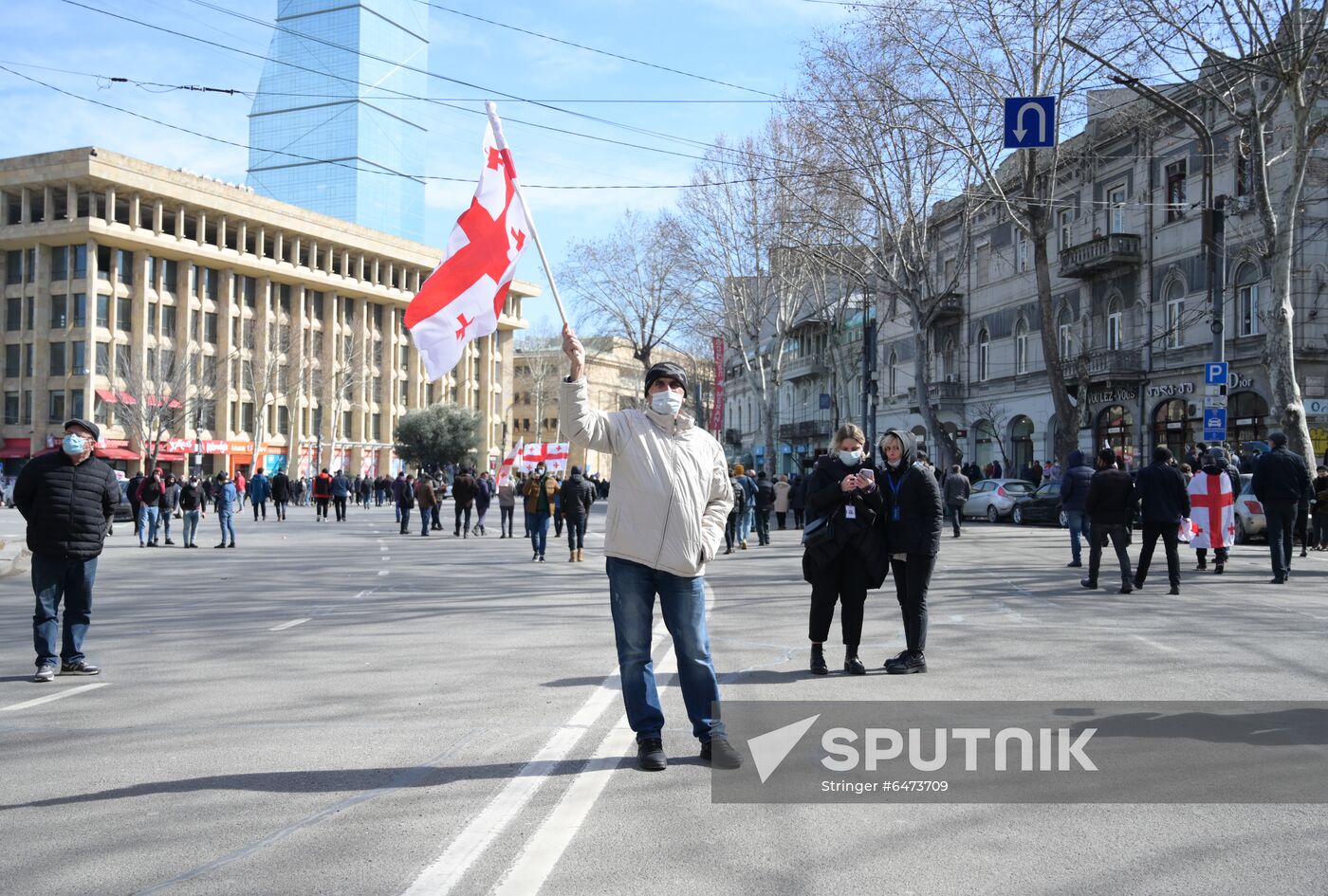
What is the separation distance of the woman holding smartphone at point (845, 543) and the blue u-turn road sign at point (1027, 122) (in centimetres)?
1486

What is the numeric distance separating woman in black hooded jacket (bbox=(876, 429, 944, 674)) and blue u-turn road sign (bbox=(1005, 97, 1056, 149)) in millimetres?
14595

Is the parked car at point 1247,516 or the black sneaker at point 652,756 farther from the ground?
the parked car at point 1247,516

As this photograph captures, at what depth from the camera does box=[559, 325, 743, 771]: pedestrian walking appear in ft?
18.3

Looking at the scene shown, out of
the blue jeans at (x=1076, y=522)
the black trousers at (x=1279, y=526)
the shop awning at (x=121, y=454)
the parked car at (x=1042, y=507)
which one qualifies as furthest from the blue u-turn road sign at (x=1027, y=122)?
the shop awning at (x=121, y=454)

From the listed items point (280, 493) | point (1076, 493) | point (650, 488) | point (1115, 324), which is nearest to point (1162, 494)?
point (1076, 493)

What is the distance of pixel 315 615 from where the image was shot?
1248 cm

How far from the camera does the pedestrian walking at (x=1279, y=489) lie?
15102 mm

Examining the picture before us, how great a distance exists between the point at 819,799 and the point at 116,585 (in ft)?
46.1

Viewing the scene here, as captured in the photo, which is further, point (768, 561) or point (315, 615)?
point (768, 561)

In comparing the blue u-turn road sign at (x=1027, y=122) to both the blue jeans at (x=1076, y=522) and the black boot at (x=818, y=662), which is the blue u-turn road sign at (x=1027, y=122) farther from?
the black boot at (x=818, y=662)

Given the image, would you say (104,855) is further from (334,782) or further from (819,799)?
(819,799)

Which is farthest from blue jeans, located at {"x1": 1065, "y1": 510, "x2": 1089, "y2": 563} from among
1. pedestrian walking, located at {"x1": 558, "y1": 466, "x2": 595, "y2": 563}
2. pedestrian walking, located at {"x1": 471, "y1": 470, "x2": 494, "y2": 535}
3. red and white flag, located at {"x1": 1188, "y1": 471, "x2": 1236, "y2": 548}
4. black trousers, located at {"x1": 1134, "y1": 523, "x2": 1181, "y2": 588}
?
pedestrian walking, located at {"x1": 471, "y1": 470, "x2": 494, "y2": 535}

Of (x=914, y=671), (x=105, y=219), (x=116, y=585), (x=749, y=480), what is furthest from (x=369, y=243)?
(x=914, y=671)

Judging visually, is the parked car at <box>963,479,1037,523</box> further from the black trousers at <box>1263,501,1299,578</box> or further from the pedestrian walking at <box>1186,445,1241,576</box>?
the black trousers at <box>1263,501,1299,578</box>
